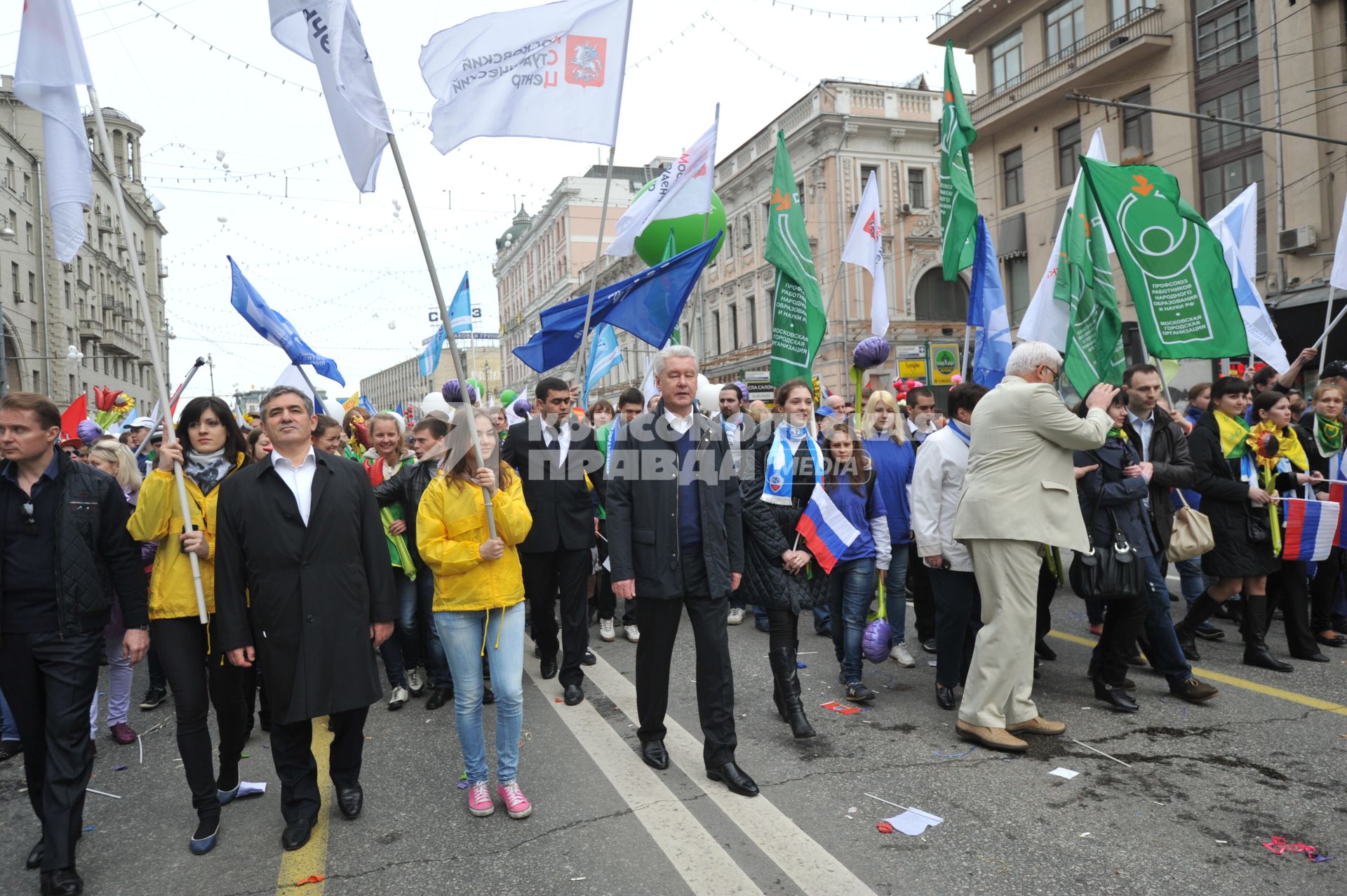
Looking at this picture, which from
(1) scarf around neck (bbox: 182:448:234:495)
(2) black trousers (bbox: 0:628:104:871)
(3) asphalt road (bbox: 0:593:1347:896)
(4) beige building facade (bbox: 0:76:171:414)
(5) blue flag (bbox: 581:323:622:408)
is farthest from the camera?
(4) beige building facade (bbox: 0:76:171:414)

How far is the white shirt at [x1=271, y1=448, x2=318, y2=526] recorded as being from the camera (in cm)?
379

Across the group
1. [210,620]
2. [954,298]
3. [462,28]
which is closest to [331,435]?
[210,620]

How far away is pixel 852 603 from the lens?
579 cm

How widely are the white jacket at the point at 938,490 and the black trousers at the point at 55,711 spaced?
13.6 ft

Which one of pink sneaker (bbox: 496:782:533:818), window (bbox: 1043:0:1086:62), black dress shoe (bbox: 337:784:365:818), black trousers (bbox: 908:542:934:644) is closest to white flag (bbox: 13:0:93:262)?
black dress shoe (bbox: 337:784:365:818)

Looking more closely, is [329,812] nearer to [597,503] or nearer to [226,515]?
[226,515]

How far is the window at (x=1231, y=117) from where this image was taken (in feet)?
67.0

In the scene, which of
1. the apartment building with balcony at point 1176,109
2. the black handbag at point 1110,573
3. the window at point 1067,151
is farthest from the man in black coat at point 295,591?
the window at point 1067,151

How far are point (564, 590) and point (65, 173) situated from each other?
Result: 3631 millimetres

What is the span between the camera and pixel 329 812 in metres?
4.09

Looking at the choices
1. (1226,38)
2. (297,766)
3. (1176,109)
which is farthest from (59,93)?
(1176,109)

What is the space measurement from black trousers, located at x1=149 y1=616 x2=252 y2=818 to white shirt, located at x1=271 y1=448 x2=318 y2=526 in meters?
0.78

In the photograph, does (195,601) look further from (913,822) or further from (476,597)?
(913,822)

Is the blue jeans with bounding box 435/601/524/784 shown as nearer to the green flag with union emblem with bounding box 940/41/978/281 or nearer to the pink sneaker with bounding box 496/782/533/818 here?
the pink sneaker with bounding box 496/782/533/818
